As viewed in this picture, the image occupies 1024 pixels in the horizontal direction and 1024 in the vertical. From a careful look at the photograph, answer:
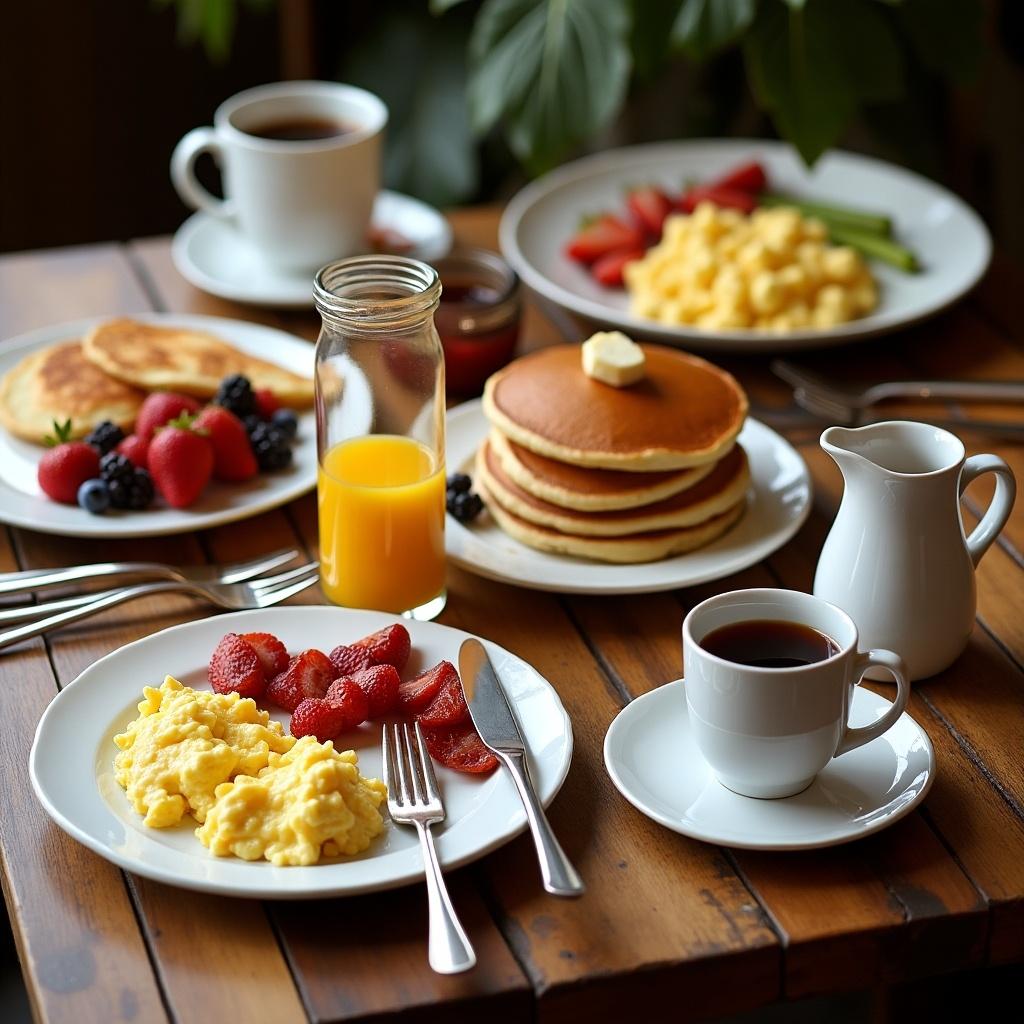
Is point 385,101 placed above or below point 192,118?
above

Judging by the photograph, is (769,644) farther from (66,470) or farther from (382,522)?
(66,470)

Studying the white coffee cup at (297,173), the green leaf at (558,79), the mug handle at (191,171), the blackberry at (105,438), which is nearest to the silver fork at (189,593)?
the blackberry at (105,438)

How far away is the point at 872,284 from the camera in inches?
80.0

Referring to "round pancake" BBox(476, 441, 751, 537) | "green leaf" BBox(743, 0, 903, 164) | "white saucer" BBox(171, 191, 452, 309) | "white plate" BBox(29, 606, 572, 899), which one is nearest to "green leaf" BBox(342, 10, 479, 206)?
"white saucer" BBox(171, 191, 452, 309)

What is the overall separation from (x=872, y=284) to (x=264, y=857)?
137 centimetres

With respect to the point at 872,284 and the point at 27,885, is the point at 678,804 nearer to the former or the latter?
the point at 27,885

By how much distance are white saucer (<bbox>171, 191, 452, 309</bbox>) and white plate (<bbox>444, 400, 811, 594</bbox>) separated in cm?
58

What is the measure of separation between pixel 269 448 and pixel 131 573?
25 cm

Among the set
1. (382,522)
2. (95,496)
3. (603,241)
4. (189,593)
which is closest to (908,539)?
(382,522)

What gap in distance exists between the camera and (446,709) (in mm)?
1207

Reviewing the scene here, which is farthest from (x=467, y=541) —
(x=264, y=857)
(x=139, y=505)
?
(x=264, y=857)

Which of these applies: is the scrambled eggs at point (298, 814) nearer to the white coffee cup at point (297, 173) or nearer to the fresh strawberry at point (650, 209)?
the white coffee cup at point (297, 173)

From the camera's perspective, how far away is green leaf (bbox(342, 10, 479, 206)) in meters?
2.84

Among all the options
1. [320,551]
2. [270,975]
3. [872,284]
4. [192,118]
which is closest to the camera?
[270,975]
